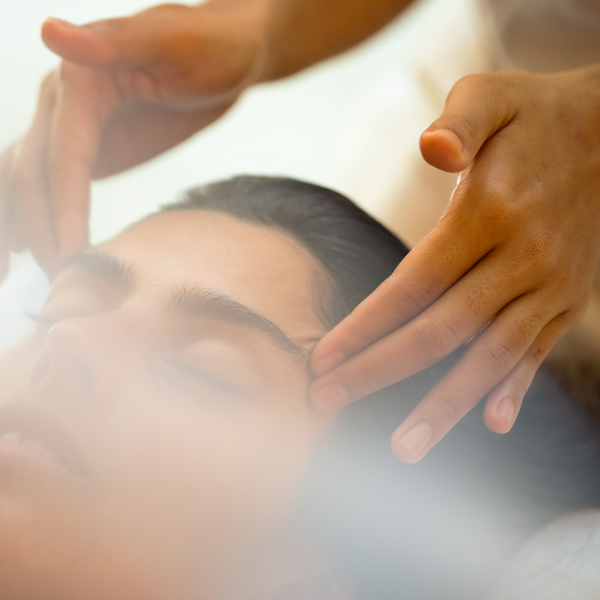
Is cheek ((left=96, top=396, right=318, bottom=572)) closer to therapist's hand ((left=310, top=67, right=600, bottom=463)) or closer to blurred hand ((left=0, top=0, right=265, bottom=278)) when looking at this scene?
therapist's hand ((left=310, top=67, right=600, bottom=463))

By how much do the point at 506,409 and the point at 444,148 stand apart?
0.80 feet

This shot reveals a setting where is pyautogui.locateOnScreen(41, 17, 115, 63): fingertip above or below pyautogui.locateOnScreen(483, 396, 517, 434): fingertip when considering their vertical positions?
above

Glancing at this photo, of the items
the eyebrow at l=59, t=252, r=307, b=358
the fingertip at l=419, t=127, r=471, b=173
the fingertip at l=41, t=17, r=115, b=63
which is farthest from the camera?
the fingertip at l=41, t=17, r=115, b=63

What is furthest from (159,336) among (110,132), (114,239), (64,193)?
(110,132)

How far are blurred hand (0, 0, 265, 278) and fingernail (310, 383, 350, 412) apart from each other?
1.21 ft

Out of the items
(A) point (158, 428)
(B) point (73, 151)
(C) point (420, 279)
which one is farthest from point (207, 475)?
(B) point (73, 151)

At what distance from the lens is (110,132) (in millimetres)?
894

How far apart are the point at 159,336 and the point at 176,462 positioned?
0.12 metres

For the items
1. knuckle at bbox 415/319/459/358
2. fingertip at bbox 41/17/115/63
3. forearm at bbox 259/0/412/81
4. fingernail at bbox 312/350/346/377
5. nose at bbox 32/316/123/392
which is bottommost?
knuckle at bbox 415/319/459/358

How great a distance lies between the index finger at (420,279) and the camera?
0.52 m

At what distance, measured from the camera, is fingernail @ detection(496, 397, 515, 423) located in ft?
1.78

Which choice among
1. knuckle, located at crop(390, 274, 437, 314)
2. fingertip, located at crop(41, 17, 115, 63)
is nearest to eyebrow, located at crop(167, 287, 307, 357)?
knuckle, located at crop(390, 274, 437, 314)

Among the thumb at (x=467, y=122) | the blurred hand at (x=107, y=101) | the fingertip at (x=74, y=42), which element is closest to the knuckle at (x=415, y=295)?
the thumb at (x=467, y=122)

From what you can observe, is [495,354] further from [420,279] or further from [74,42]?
[74,42]
